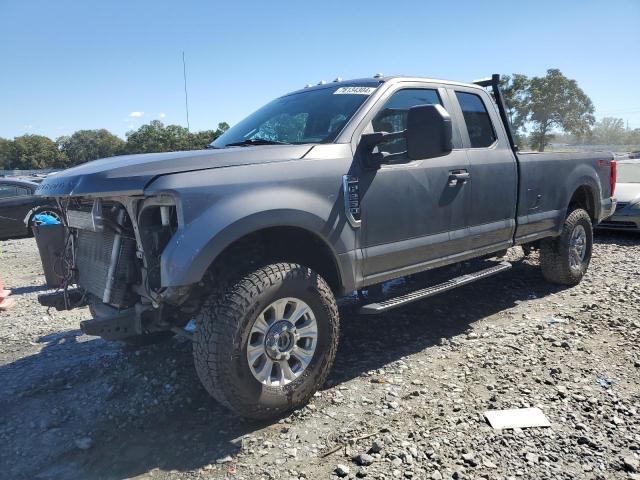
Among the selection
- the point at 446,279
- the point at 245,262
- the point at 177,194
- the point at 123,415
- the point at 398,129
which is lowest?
the point at 123,415

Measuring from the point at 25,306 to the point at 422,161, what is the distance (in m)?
4.74

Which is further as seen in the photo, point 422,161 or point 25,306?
point 25,306

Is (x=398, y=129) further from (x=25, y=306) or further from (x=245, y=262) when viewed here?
(x=25, y=306)

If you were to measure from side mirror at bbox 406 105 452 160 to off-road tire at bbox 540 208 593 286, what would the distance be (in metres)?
2.80

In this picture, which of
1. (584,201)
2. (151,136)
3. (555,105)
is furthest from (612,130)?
(584,201)

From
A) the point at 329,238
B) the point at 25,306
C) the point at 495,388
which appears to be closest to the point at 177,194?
the point at 329,238

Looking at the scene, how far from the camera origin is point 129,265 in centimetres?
281

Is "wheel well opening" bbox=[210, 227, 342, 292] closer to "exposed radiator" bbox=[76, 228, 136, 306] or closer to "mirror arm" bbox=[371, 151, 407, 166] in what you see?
"exposed radiator" bbox=[76, 228, 136, 306]

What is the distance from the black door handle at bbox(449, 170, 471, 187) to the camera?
374cm

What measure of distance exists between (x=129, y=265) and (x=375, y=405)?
5.66ft

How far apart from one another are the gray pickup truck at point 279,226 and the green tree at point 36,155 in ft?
310

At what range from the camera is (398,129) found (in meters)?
3.64

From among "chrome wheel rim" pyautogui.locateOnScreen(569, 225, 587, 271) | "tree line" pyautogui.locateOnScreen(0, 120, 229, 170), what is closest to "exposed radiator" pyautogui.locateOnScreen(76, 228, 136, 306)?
"chrome wheel rim" pyautogui.locateOnScreen(569, 225, 587, 271)

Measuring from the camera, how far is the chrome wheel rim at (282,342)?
275cm
